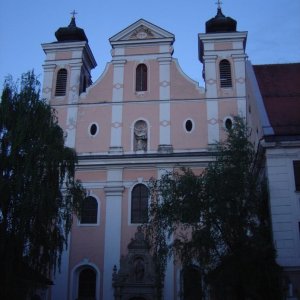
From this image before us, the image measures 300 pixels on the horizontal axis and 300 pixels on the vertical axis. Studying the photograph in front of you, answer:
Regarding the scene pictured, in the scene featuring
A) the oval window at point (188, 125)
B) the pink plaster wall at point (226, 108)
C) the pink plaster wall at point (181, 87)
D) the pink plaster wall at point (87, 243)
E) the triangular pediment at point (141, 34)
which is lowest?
the pink plaster wall at point (87, 243)

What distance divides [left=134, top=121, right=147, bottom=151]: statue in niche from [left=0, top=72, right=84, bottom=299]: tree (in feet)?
26.0

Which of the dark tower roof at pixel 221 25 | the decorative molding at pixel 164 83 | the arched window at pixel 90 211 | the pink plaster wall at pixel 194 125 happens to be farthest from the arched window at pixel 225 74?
the arched window at pixel 90 211

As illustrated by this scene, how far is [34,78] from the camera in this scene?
51.1 ft

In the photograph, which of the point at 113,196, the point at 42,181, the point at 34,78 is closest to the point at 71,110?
the point at 113,196

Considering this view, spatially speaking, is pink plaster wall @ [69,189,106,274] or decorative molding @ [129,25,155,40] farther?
decorative molding @ [129,25,155,40]

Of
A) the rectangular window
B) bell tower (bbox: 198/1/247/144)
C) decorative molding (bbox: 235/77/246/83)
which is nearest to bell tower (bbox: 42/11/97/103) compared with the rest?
bell tower (bbox: 198/1/247/144)

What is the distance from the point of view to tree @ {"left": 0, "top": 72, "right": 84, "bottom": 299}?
518 inches

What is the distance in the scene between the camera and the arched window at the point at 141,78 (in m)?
24.1

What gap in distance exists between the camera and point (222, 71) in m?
24.0

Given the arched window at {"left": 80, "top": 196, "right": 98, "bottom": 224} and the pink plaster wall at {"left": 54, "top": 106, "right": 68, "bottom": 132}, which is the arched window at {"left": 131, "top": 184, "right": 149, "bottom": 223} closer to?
the arched window at {"left": 80, "top": 196, "right": 98, "bottom": 224}

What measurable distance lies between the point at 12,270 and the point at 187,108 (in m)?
12.9

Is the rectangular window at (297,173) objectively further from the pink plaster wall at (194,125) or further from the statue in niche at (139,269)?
the statue in niche at (139,269)

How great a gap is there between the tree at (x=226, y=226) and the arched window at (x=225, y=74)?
382 inches

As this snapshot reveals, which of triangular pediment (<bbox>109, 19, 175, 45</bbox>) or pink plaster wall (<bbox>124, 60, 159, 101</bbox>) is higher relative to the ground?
triangular pediment (<bbox>109, 19, 175, 45</bbox>)
